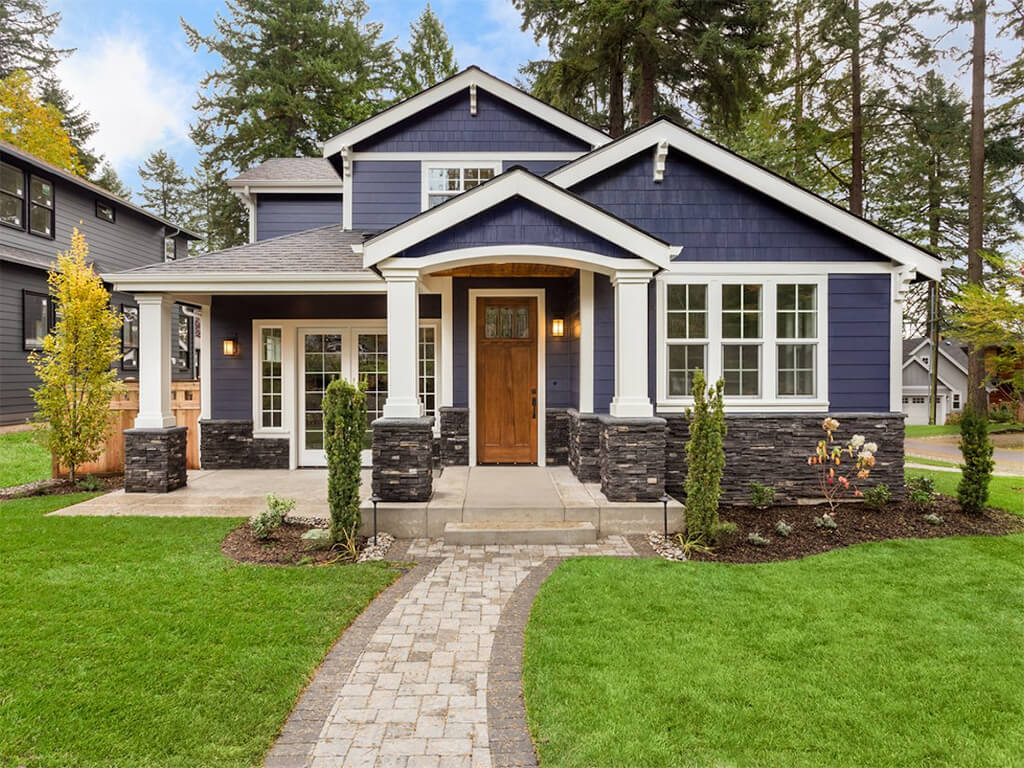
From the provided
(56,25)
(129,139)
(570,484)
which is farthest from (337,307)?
(129,139)

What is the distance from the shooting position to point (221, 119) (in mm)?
18953

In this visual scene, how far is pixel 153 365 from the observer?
7.34 m

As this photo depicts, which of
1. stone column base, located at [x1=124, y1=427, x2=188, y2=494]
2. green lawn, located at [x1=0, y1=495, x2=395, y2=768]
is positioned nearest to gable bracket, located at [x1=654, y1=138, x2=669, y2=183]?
green lawn, located at [x1=0, y1=495, x2=395, y2=768]

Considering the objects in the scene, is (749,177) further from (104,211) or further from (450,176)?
(104,211)

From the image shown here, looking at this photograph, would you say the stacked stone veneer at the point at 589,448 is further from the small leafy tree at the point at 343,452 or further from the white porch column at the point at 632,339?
the small leafy tree at the point at 343,452

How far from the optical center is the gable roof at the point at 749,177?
685cm

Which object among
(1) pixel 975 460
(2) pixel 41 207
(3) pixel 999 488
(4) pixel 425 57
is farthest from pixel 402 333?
(4) pixel 425 57

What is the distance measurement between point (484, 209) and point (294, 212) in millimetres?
7036

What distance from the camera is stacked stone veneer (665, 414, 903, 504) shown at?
7008mm

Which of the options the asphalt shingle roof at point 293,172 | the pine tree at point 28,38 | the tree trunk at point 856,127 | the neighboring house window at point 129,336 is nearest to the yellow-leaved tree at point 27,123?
the pine tree at point 28,38

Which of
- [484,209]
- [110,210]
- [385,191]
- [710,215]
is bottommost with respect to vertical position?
[484,209]

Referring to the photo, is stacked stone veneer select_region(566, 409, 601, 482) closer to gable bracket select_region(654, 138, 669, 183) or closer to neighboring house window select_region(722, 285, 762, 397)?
neighboring house window select_region(722, 285, 762, 397)

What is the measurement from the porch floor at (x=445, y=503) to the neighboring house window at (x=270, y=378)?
1.09 m

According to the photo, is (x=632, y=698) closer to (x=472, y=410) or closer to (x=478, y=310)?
(x=472, y=410)
